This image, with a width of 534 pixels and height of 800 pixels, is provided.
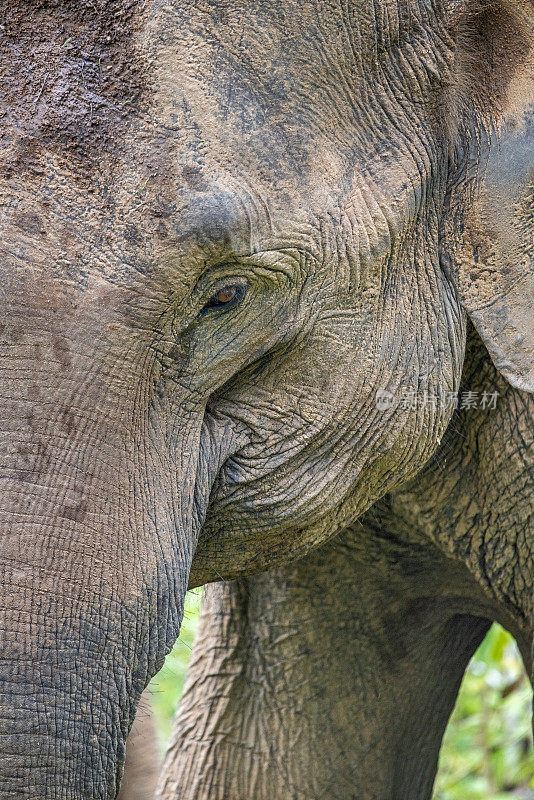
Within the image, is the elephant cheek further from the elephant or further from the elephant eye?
the elephant eye

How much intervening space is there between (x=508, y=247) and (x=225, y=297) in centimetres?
44

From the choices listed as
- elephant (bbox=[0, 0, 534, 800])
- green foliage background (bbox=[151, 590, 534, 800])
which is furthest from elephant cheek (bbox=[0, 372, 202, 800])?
green foliage background (bbox=[151, 590, 534, 800])

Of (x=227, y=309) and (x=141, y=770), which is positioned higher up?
(x=227, y=309)

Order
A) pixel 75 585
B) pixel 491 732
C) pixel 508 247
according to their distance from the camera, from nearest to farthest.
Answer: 1. pixel 75 585
2. pixel 508 247
3. pixel 491 732

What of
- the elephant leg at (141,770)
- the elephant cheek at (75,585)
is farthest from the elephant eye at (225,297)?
the elephant leg at (141,770)

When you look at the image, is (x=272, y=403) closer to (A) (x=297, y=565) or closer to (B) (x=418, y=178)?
(B) (x=418, y=178)

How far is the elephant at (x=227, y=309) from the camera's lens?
1368 millimetres

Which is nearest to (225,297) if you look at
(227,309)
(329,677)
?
(227,309)

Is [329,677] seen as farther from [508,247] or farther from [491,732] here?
[491,732]

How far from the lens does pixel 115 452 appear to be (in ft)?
4.66

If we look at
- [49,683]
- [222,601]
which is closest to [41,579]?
[49,683]

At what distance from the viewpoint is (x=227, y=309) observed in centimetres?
153

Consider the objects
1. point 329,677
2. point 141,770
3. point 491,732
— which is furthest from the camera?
point 491,732

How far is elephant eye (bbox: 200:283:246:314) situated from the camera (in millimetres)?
1506
